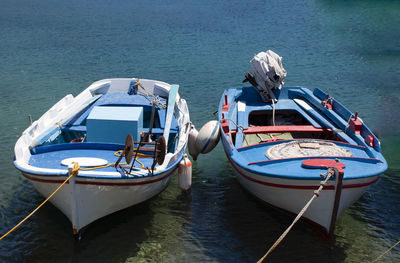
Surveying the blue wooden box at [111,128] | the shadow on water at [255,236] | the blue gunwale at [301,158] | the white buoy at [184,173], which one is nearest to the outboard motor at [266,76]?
the blue gunwale at [301,158]

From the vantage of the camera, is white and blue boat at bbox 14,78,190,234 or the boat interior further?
the boat interior

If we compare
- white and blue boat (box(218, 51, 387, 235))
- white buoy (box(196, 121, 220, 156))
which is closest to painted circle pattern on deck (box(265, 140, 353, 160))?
white and blue boat (box(218, 51, 387, 235))

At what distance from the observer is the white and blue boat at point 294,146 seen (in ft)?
29.4

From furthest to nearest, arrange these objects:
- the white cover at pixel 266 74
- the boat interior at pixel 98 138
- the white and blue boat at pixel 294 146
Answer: the white cover at pixel 266 74 → the boat interior at pixel 98 138 → the white and blue boat at pixel 294 146

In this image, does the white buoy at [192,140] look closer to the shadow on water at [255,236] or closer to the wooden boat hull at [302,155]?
the wooden boat hull at [302,155]

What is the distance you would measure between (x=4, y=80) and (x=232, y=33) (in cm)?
1697

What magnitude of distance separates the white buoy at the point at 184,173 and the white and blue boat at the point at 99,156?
20cm

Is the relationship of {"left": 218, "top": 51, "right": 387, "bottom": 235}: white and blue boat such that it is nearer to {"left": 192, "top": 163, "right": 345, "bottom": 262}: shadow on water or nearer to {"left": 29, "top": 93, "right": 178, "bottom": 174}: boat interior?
{"left": 192, "top": 163, "right": 345, "bottom": 262}: shadow on water

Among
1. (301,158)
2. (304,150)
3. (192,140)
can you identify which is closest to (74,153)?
(192,140)

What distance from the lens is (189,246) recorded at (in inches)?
385

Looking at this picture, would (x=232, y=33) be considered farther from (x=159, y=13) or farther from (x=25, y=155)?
(x=25, y=155)

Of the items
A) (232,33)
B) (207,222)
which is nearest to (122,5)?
(232,33)

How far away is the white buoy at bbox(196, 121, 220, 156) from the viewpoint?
39.9 feet

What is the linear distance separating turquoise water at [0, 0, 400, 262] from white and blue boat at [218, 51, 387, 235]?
1160mm
